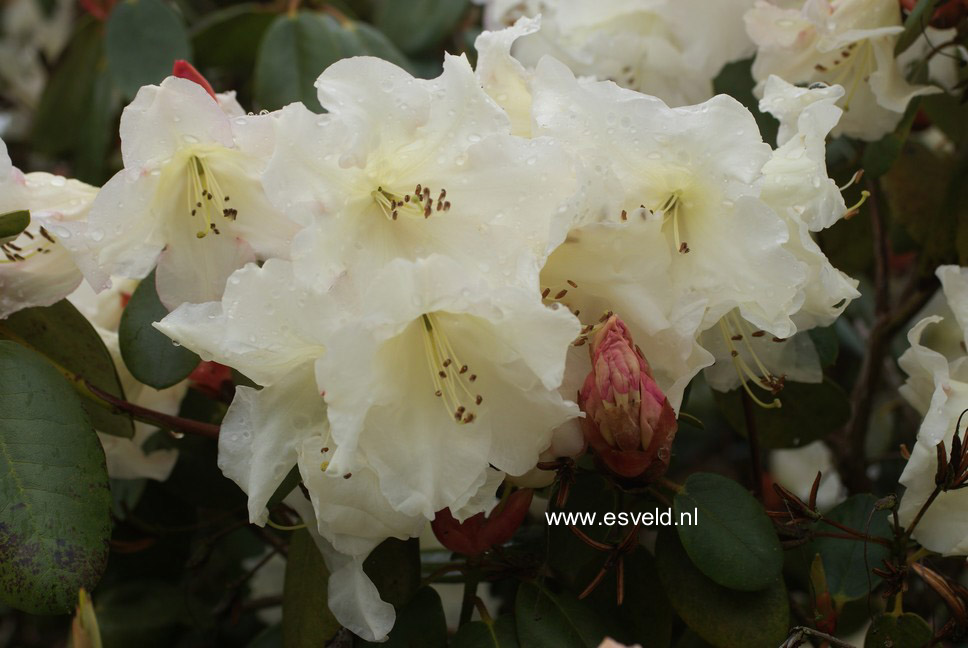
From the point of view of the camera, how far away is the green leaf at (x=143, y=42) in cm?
119

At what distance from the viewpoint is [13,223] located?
2.39 feet

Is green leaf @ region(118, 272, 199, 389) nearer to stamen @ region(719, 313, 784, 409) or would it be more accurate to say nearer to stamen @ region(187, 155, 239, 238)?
stamen @ region(187, 155, 239, 238)

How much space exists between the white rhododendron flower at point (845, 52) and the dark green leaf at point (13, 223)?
68 centimetres

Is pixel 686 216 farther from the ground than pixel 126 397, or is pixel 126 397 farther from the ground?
pixel 686 216

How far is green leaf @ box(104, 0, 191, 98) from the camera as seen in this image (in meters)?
1.19

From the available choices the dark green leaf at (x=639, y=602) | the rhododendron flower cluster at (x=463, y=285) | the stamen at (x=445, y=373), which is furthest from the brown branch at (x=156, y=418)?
the dark green leaf at (x=639, y=602)

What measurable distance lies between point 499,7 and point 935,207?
0.58 metres

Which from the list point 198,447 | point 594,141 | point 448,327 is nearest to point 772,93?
point 594,141

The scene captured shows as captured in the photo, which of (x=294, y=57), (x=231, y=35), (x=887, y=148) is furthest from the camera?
(x=231, y=35)

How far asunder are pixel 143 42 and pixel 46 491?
2.34 feet

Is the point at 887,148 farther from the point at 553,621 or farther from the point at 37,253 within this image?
the point at 37,253

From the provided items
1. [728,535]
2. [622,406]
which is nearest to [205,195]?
[622,406]

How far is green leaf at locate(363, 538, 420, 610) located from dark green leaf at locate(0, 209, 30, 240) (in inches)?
14.6

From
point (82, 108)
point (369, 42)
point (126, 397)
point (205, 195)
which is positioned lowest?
point (82, 108)
